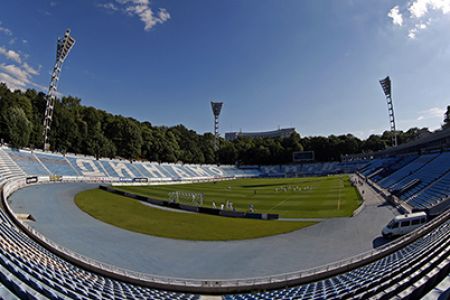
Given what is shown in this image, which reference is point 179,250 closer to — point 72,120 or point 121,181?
point 121,181

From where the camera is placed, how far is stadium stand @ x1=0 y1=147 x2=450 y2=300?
570 cm

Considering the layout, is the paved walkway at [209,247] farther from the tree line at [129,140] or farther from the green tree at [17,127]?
the tree line at [129,140]

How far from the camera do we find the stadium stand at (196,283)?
5.70 m

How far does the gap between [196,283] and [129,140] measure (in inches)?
3288

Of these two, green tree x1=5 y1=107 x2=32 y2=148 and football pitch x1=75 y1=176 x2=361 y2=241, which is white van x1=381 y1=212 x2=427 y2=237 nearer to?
football pitch x1=75 y1=176 x2=361 y2=241

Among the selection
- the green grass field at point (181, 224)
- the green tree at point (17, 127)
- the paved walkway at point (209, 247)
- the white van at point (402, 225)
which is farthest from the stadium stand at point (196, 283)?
the green grass field at point (181, 224)

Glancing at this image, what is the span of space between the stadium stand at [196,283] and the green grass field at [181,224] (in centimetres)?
867

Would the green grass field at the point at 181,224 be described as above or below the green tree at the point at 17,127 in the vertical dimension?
below

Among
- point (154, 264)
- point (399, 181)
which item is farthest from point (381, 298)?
point (399, 181)

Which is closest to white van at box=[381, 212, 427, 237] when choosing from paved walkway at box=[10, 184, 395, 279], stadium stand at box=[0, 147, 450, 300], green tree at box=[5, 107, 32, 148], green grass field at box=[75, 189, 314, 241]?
paved walkway at box=[10, 184, 395, 279]

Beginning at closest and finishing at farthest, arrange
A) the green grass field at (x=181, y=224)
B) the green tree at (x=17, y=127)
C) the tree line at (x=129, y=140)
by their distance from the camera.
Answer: the green grass field at (x=181, y=224)
the green tree at (x=17, y=127)
the tree line at (x=129, y=140)

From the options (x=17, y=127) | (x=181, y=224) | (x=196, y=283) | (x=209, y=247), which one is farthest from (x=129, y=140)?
(x=196, y=283)

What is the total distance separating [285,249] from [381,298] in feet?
42.3

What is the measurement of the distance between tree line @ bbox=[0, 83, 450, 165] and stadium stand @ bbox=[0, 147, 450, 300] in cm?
1242
